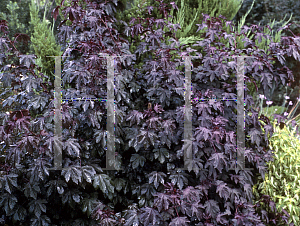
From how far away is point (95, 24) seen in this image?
2.20m

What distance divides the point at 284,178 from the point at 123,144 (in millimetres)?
1647

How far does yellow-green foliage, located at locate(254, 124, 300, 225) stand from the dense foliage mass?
0.15 metres

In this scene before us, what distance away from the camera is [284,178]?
2.63m

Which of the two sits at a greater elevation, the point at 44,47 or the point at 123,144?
the point at 44,47

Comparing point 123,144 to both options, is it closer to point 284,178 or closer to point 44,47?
point 284,178

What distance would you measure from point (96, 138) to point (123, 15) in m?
2.08

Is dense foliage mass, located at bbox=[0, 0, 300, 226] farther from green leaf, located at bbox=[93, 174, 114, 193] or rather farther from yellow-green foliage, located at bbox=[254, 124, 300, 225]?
yellow-green foliage, located at bbox=[254, 124, 300, 225]

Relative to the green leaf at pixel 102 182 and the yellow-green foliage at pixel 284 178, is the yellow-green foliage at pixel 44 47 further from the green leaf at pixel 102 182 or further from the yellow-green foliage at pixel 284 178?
the yellow-green foliage at pixel 284 178

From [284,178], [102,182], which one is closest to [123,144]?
[102,182]

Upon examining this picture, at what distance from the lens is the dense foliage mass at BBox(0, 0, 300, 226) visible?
191cm

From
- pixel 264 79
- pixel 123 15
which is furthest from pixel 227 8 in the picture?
pixel 264 79

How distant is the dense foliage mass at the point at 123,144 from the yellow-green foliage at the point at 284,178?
0.15 metres

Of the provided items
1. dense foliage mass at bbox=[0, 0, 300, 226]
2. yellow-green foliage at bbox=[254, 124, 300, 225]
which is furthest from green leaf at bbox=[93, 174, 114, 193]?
yellow-green foliage at bbox=[254, 124, 300, 225]

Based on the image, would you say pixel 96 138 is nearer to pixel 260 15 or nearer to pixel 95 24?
pixel 95 24
